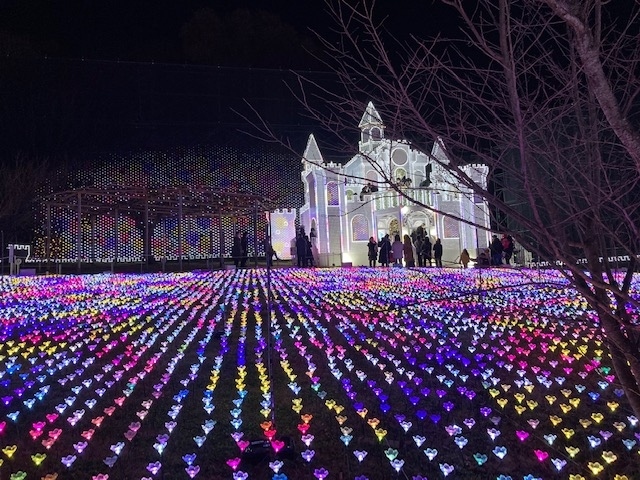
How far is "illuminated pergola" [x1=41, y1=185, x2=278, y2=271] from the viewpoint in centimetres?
1692

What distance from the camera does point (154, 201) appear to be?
2078cm

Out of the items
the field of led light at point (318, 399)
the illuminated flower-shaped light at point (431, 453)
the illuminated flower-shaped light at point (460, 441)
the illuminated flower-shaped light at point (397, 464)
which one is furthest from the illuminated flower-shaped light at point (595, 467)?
the illuminated flower-shaped light at point (397, 464)

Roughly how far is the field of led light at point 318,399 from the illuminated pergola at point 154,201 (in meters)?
8.18

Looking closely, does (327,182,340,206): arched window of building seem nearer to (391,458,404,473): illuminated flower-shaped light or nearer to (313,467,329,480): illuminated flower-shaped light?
(391,458,404,473): illuminated flower-shaped light

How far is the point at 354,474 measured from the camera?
9.94ft

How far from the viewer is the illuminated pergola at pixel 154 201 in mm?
16922

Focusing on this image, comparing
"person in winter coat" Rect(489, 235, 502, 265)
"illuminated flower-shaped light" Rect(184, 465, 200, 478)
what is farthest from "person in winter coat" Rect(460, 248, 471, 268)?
"illuminated flower-shaped light" Rect(184, 465, 200, 478)

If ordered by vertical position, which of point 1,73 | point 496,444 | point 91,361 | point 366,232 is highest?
point 1,73

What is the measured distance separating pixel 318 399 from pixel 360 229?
2510 centimetres

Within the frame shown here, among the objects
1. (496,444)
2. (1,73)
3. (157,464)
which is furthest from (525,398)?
(1,73)

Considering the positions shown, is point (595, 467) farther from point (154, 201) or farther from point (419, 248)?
point (154, 201)

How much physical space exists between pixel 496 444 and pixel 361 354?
2437 mm

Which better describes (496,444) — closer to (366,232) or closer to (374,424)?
(374,424)

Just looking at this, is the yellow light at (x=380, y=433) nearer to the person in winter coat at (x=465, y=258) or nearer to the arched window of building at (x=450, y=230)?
the person in winter coat at (x=465, y=258)
